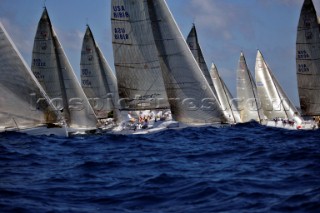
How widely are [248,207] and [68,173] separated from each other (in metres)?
5.68

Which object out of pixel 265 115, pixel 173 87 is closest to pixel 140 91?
pixel 173 87

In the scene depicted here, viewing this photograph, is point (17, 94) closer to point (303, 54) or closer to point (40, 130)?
point (40, 130)

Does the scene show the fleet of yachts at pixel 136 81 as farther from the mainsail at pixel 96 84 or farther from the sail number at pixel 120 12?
the mainsail at pixel 96 84

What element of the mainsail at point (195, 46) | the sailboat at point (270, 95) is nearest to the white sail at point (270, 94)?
the sailboat at point (270, 95)

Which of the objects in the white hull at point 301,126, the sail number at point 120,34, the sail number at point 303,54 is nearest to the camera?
the sail number at point 120,34

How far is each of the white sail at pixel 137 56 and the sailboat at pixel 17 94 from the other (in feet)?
34.7

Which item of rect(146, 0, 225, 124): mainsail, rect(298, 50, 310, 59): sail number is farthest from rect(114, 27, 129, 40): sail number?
rect(298, 50, 310, 59): sail number

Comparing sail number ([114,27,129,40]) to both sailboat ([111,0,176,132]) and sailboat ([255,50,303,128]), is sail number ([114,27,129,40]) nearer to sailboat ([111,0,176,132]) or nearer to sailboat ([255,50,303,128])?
sailboat ([111,0,176,132])

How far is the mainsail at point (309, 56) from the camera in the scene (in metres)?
39.3

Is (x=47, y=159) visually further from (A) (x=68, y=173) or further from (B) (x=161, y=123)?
(B) (x=161, y=123)

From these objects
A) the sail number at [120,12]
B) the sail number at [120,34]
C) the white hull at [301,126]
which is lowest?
the white hull at [301,126]

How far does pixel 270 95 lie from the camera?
53.7 m

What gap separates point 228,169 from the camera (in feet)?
45.8

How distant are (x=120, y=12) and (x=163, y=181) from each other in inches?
991
